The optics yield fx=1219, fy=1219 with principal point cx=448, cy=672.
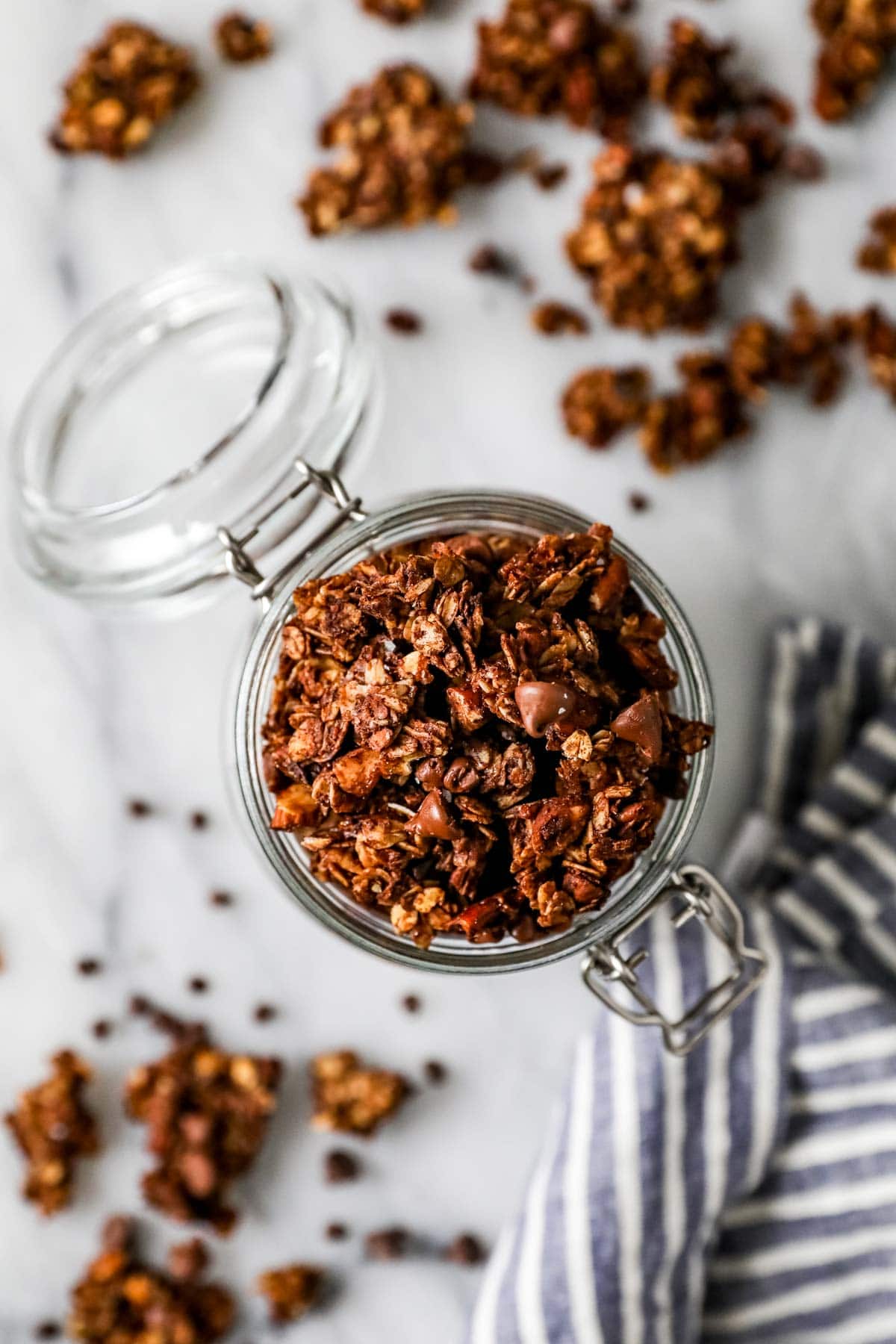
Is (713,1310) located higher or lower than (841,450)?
lower

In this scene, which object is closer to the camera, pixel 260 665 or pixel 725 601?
pixel 260 665

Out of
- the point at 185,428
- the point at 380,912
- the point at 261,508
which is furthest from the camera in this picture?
the point at 185,428

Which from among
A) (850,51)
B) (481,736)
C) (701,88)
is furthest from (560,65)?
(481,736)

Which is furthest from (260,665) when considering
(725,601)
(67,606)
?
(725,601)

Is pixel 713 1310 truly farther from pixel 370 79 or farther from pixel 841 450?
pixel 370 79

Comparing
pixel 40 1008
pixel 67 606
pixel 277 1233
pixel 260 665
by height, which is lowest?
pixel 277 1233

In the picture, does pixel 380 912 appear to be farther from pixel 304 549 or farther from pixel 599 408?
pixel 599 408

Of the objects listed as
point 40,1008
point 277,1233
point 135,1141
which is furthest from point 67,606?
point 277,1233
